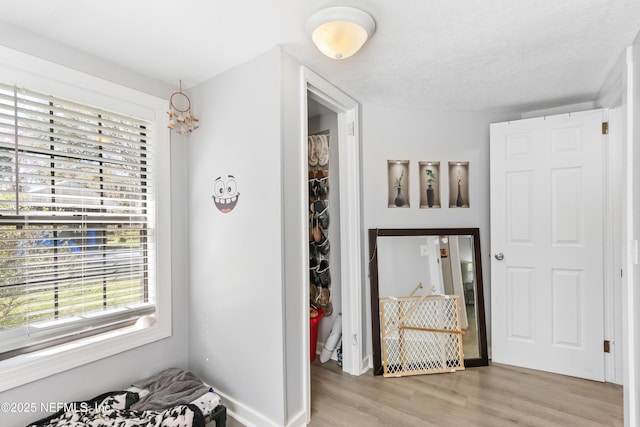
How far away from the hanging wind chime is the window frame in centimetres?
7

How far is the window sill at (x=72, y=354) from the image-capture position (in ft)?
5.06

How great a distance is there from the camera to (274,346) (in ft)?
5.84

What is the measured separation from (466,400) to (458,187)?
1676 mm

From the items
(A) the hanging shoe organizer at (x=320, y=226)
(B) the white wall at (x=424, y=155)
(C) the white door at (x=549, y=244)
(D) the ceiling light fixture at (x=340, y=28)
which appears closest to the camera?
(D) the ceiling light fixture at (x=340, y=28)

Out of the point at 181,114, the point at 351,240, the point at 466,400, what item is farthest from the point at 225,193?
the point at 466,400

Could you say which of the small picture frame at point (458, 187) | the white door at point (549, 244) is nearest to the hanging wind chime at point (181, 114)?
the small picture frame at point (458, 187)

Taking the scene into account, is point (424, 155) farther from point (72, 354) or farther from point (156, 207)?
point (72, 354)

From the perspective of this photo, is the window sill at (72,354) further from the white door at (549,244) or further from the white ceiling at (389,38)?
the white door at (549,244)

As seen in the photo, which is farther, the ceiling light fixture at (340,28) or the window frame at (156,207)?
the window frame at (156,207)

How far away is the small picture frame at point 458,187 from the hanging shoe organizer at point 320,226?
113cm

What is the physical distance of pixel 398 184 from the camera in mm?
2697

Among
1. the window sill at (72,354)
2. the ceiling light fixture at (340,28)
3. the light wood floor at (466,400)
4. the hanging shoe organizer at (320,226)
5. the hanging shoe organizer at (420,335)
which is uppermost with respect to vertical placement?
the ceiling light fixture at (340,28)

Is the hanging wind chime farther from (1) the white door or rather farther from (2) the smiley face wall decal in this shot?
(1) the white door

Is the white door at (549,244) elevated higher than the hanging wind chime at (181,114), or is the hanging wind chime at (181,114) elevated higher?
the hanging wind chime at (181,114)
